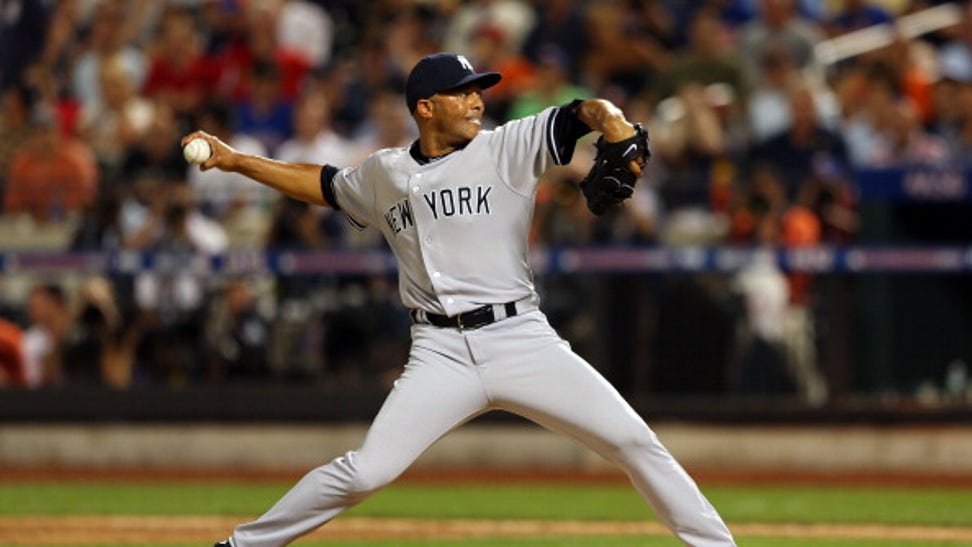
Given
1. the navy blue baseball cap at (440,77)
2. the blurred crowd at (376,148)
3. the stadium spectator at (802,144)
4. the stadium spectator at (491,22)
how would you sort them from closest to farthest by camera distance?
the navy blue baseball cap at (440,77), the blurred crowd at (376,148), the stadium spectator at (802,144), the stadium spectator at (491,22)

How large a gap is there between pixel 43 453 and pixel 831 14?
22.6 feet

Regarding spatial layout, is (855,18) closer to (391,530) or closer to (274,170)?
(391,530)

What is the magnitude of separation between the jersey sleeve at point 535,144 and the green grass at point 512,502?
293 cm

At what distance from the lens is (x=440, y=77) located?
6039 millimetres

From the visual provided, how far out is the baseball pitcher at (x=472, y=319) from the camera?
5773mm

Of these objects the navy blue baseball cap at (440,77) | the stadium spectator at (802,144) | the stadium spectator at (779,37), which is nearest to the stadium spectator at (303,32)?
the stadium spectator at (779,37)

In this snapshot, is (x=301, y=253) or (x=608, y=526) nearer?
(x=608, y=526)

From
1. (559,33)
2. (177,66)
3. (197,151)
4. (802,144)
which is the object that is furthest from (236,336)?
(197,151)

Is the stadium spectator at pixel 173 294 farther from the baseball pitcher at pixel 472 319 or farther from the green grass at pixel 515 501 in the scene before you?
the baseball pitcher at pixel 472 319

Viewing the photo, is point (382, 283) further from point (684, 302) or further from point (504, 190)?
point (504, 190)

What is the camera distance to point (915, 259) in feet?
37.6

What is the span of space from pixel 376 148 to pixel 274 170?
591 centimetres

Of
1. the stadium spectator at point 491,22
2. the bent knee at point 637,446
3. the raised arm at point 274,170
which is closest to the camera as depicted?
the bent knee at point 637,446

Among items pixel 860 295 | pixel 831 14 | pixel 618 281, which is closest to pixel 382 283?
pixel 618 281
